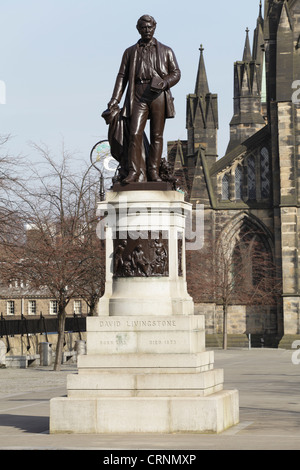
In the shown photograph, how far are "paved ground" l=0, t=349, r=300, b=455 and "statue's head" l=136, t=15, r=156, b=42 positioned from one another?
→ 5.44 metres

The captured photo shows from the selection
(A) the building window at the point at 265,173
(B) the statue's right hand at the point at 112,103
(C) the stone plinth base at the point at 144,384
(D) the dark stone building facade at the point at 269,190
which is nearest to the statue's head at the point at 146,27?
(B) the statue's right hand at the point at 112,103

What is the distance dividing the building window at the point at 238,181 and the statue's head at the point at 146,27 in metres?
38.4

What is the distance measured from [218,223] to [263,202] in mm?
2841

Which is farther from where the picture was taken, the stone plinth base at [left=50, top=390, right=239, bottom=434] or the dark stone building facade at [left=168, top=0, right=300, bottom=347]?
the dark stone building facade at [left=168, top=0, right=300, bottom=347]

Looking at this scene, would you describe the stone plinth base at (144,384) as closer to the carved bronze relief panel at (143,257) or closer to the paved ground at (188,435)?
the paved ground at (188,435)

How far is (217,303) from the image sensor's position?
48.8 m

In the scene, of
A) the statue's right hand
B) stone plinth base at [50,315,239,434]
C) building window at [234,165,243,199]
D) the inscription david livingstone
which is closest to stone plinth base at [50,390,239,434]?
stone plinth base at [50,315,239,434]

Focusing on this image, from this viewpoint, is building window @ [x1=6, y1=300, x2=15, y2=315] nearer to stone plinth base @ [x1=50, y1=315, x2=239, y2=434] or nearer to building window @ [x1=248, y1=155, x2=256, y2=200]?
building window @ [x1=248, y1=155, x2=256, y2=200]

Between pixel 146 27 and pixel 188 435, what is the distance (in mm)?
5581

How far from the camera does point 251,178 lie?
5022 centimetres

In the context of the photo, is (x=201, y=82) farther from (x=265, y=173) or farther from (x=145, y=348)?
(x=145, y=348)

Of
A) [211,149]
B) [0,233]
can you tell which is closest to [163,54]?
[0,233]

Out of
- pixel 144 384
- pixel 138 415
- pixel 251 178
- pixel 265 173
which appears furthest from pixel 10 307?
pixel 138 415

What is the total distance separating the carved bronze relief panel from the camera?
37.2 feet
